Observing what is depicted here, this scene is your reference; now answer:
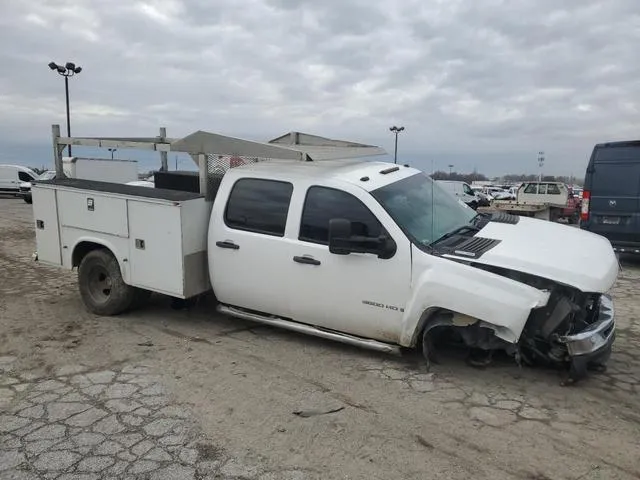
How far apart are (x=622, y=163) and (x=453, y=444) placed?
8.19m

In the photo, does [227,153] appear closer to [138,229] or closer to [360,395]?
[138,229]

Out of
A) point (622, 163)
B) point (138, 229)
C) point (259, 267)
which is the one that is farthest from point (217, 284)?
point (622, 163)

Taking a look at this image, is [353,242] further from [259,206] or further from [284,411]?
[284,411]

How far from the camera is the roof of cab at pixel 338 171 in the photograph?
190 inches

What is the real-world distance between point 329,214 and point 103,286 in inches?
120

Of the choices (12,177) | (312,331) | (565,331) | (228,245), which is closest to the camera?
(565,331)

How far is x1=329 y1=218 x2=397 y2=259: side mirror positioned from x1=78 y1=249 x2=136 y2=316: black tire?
271 cm

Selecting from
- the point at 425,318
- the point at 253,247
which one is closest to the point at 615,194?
the point at 425,318

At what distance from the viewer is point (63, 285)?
752 centimetres

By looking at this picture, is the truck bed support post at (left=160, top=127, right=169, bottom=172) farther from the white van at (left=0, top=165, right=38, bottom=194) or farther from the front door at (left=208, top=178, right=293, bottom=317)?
the white van at (left=0, top=165, right=38, bottom=194)

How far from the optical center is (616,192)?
9586mm

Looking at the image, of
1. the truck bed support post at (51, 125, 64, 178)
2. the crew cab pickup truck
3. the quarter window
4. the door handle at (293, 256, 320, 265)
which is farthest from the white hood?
the truck bed support post at (51, 125, 64, 178)

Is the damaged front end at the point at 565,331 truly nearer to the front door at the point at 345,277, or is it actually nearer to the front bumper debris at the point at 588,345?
the front bumper debris at the point at 588,345

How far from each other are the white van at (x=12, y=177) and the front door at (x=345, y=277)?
31.5 metres
